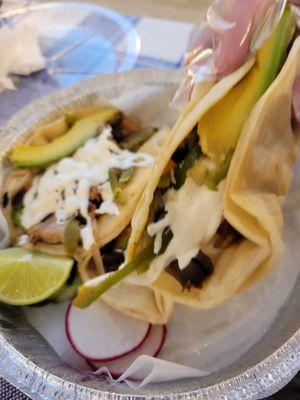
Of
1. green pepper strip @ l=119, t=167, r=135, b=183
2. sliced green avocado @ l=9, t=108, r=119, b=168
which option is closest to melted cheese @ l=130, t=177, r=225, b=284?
green pepper strip @ l=119, t=167, r=135, b=183

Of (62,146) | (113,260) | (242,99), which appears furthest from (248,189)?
(62,146)

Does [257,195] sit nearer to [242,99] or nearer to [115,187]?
[242,99]

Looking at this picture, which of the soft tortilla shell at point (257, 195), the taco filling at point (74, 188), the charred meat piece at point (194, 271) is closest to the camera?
the soft tortilla shell at point (257, 195)

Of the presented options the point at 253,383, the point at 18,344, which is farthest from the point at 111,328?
the point at 253,383

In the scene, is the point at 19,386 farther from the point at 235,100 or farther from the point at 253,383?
the point at 235,100

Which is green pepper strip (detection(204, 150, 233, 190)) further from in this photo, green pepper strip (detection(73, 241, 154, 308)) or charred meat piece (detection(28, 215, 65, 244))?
charred meat piece (detection(28, 215, 65, 244))

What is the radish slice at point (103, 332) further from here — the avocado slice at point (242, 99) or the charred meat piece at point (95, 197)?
the avocado slice at point (242, 99)

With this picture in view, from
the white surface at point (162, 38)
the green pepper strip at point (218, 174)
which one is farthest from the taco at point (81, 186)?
the white surface at point (162, 38)
